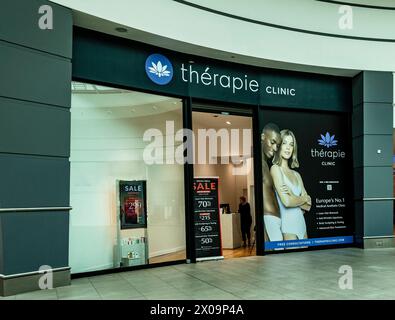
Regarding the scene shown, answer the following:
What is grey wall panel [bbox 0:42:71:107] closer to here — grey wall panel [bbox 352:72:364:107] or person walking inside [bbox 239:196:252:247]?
person walking inside [bbox 239:196:252:247]

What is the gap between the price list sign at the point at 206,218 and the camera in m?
8.90

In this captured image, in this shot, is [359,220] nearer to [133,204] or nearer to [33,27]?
[133,204]

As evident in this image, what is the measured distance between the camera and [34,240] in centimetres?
612

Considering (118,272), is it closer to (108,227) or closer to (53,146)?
(108,227)

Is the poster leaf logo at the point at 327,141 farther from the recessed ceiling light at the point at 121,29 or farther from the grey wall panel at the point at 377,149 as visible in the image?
the recessed ceiling light at the point at 121,29

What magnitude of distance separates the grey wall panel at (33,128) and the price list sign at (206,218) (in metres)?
3.34

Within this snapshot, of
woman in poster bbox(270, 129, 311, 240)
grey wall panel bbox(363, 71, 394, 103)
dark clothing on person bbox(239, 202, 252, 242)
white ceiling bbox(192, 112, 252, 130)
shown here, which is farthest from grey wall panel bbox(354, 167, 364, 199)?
white ceiling bbox(192, 112, 252, 130)

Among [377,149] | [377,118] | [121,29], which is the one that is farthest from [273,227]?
[121,29]

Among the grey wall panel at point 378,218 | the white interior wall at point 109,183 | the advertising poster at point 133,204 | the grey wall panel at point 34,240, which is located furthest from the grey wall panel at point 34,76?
the grey wall panel at point 378,218

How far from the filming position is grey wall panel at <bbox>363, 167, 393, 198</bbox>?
10352 mm
